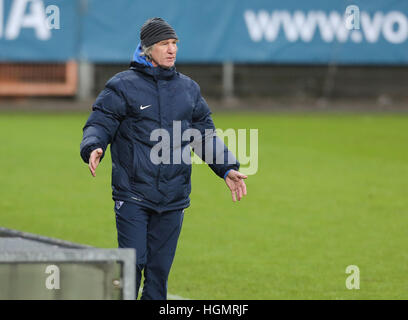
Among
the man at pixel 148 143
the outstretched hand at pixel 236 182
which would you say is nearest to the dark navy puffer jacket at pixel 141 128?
the man at pixel 148 143

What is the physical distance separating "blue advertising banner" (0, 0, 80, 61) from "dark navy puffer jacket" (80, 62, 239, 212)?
14.3m

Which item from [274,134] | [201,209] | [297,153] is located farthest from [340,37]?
[201,209]

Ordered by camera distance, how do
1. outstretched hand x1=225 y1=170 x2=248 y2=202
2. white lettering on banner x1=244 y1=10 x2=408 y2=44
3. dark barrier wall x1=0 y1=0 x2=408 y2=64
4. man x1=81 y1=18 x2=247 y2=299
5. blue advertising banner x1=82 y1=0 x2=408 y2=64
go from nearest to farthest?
man x1=81 y1=18 x2=247 y2=299, outstretched hand x1=225 y1=170 x2=248 y2=202, dark barrier wall x1=0 y1=0 x2=408 y2=64, blue advertising banner x1=82 y1=0 x2=408 y2=64, white lettering on banner x1=244 y1=10 x2=408 y2=44

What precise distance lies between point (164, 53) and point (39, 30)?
14993mm

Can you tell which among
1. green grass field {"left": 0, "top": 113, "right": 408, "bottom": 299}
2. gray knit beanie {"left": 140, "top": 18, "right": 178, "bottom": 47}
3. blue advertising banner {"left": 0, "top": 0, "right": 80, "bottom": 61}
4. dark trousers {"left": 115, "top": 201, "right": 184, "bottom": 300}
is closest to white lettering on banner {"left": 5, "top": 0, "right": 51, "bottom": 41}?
blue advertising banner {"left": 0, "top": 0, "right": 80, "bottom": 61}

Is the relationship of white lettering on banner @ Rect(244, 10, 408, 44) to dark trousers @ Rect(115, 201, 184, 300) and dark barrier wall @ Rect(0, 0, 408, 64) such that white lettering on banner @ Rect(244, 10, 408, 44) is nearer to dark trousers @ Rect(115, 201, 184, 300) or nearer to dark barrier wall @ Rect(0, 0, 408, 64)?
dark barrier wall @ Rect(0, 0, 408, 64)

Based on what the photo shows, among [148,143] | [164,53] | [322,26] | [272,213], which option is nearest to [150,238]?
[148,143]

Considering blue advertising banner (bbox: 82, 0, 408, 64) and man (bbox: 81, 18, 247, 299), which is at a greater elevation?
blue advertising banner (bbox: 82, 0, 408, 64)

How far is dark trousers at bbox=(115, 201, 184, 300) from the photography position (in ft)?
18.9

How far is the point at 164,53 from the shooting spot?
5.79 metres

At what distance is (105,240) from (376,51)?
14473mm

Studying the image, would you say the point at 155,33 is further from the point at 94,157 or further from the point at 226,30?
the point at 226,30

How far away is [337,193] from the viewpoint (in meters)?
11.9

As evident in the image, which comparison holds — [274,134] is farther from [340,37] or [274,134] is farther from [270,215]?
[270,215]
